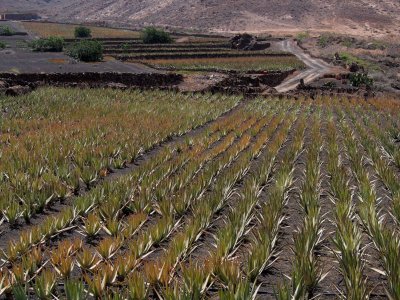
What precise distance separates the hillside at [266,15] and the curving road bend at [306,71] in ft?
143

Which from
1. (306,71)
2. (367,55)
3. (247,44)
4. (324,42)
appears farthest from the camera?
(324,42)

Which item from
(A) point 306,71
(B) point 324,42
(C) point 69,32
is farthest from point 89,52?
(B) point 324,42

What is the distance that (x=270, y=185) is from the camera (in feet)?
34.8

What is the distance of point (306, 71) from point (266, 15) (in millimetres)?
84172

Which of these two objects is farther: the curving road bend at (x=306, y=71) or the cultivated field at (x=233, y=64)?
the cultivated field at (x=233, y=64)

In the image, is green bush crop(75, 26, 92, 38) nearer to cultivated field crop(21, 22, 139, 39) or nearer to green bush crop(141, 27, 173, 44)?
cultivated field crop(21, 22, 139, 39)

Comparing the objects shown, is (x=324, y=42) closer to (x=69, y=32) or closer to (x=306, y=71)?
(x=306, y=71)

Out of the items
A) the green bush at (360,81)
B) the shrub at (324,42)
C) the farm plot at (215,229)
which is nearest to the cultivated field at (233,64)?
the green bush at (360,81)

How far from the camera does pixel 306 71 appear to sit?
52938 millimetres

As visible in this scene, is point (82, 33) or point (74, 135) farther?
point (82, 33)

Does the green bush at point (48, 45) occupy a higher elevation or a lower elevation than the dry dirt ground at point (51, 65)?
higher

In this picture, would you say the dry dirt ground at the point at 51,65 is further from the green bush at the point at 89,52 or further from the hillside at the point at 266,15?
the hillside at the point at 266,15

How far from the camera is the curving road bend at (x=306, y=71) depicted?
43388mm

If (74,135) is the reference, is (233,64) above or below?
below
